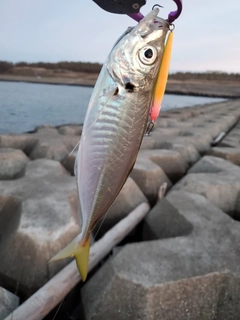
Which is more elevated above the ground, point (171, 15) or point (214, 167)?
point (171, 15)

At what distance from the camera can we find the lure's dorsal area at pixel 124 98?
3.54 feet

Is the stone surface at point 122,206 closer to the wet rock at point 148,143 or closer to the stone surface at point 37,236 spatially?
the stone surface at point 37,236

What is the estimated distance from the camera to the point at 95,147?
1.12 metres

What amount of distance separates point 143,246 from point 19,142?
9.79ft

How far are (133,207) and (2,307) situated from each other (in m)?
1.46

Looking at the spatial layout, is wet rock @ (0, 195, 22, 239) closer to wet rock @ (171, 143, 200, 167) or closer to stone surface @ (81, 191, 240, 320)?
stone surface @ (81, 191, 240, 320)

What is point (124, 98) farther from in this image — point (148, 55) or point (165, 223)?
point (165, 223)

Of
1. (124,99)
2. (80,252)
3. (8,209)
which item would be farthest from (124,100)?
(8,209)

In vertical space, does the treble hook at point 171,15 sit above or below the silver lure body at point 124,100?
above

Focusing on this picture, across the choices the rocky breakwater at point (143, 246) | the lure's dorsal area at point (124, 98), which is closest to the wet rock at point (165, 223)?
the rocky breakwater at point (143, 246)

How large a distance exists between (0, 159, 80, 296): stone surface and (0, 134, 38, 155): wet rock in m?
1.93

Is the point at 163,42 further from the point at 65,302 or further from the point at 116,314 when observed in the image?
the point at 65,302

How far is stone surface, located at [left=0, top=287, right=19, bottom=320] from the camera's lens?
5.15ft

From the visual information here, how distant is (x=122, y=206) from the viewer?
2779 mm
